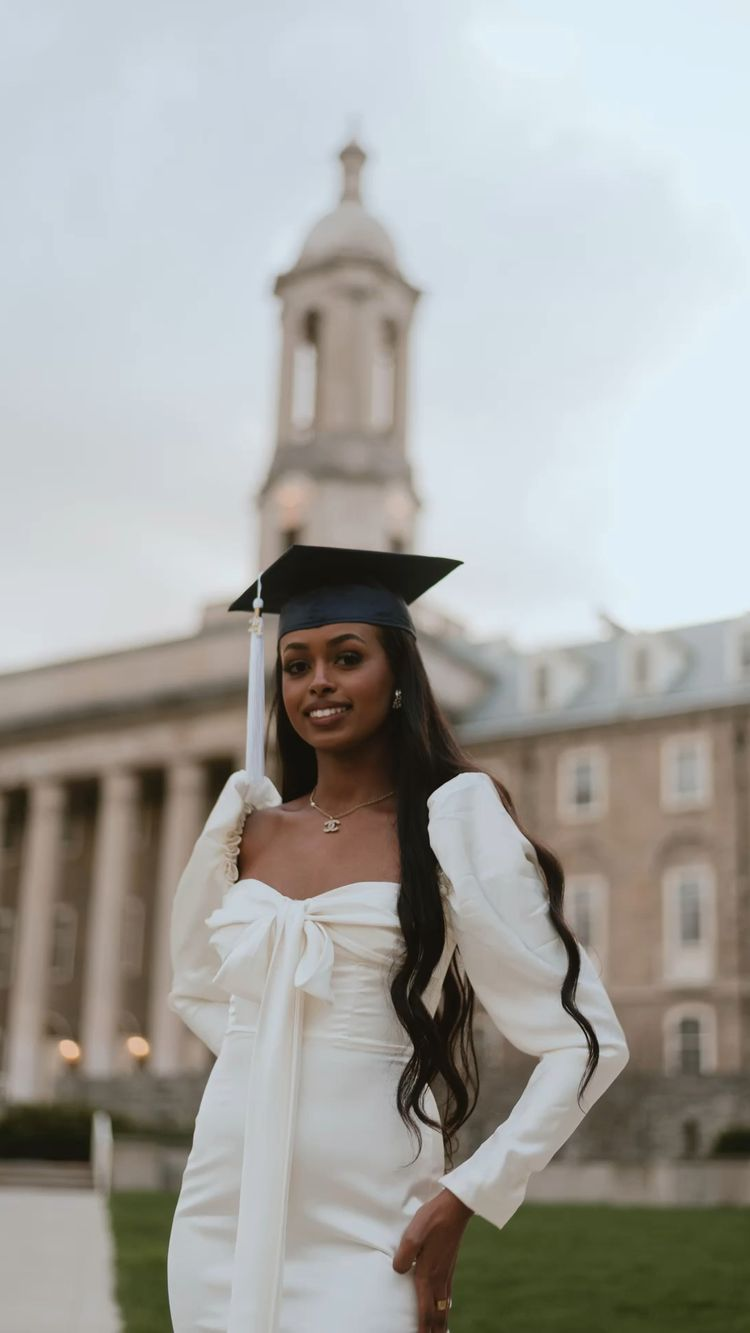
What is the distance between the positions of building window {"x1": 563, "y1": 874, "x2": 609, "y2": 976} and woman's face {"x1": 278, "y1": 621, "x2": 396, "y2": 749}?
4029 centimetres

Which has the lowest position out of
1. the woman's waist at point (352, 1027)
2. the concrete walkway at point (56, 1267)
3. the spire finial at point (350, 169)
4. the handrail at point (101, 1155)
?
the handrail at point (101, 1155)

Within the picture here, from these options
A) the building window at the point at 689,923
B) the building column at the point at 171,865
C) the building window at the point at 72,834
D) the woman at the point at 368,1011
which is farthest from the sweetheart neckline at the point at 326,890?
the building window at the point at 72,834

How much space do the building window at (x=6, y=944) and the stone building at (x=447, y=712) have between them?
0.10m

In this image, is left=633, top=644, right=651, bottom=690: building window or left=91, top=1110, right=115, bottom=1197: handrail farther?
left=633, top=644, right=651, bottom=690: building window

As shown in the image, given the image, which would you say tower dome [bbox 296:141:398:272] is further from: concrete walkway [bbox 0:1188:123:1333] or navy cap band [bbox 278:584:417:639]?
navy cap band [bbox 278:584:417:639]

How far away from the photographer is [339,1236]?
126 inches

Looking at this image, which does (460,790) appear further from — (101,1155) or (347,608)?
(101,1155)

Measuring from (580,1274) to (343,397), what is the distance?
41.2 meters

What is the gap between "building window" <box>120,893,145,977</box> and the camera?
170 feet

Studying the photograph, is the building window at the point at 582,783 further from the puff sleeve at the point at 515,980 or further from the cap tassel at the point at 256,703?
the puff sleeve at the point at 515,980

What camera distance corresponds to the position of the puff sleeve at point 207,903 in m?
3.85

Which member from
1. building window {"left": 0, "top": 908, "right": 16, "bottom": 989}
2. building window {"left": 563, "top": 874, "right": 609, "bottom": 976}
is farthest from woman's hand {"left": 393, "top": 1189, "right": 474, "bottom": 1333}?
building window {"left": 0, "top": 908, "right": 16, "bottom": 989}

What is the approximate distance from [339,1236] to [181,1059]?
43.7 meters

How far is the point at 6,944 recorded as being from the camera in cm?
5625
